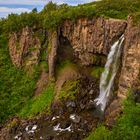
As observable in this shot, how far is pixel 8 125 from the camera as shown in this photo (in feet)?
222

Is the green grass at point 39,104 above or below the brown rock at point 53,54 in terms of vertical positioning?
below

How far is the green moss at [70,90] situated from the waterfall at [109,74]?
3193mm

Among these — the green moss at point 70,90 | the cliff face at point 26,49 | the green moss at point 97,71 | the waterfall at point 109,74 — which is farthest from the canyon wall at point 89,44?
the green moss at point 70,90

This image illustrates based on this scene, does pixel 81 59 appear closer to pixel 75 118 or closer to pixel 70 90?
pixel 70 90

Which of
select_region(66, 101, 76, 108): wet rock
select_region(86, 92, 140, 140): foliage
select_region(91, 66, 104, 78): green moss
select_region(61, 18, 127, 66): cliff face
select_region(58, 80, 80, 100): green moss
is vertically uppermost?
select_region(61, 18, 127, 66): cliff face

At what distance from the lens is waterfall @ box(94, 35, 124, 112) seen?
65.8 metres

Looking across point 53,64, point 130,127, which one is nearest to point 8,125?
point 53,64

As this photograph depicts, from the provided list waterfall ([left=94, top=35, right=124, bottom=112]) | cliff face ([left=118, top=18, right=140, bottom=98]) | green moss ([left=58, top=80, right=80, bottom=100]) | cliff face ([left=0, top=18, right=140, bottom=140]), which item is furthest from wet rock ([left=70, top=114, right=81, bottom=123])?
cliff face ([left=118, top=18, right=140, bottom=98])

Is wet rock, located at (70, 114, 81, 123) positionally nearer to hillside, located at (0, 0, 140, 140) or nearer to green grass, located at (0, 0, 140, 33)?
hillside, located at (0, 0, 140, 140)

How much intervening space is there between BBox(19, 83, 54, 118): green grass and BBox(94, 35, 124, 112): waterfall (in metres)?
6.80

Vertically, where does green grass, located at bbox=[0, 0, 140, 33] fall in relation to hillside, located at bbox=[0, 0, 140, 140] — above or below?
above

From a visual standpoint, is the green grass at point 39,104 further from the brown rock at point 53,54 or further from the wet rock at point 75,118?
the wet rock at point 75,118

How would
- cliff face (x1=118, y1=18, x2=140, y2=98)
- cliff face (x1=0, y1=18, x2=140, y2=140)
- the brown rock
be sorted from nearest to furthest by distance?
1. cliff face (x1=118, y1=18, x2=140, y2=98)
2. cliff face (x1=0, y1=18, x2=140, y2=140)
3. the brown rock

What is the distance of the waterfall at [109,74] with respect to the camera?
2589 inches
